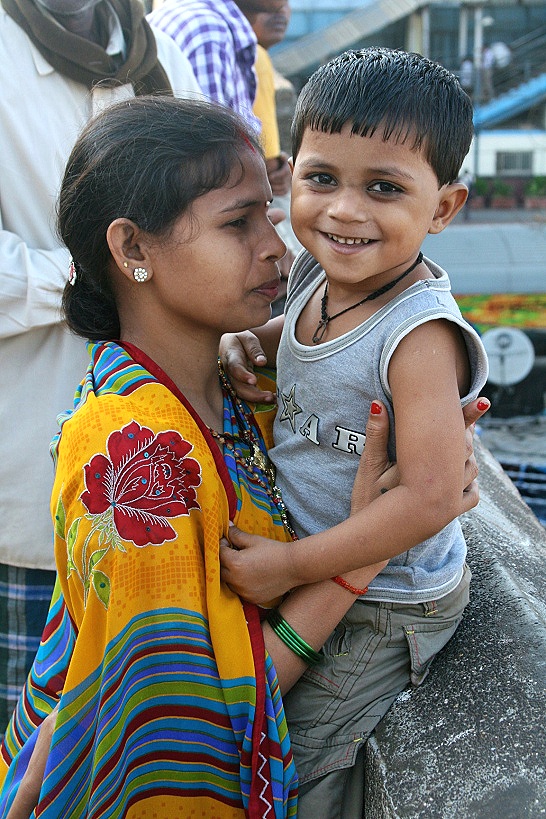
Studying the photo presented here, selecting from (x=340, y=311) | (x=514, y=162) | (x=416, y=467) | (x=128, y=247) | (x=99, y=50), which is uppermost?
(x=99, y=50)

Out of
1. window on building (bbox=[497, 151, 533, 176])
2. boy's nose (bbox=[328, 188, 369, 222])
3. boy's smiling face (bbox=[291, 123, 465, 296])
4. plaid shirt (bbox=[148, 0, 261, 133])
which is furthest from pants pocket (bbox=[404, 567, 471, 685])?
window on building (bbox=[497, 151, 533, 176])

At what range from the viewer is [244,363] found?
2.00 m

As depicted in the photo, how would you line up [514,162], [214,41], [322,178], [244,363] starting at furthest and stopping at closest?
[514,162] < [214,41] < [244,363] < [322,178]

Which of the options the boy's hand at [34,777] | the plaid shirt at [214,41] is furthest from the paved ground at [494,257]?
the boy's hand at [34,777]

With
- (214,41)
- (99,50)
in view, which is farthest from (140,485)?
(214,41)

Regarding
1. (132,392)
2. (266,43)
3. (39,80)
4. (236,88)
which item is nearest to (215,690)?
(132,392)

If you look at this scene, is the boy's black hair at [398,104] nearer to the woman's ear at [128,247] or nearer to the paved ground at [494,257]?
the woman's ear at [128,247]

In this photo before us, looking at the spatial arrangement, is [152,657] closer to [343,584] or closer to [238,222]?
[343,584]

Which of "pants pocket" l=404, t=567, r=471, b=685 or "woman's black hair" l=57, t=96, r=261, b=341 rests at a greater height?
"woman's black hair" l=57, t=96, r=261, b=341

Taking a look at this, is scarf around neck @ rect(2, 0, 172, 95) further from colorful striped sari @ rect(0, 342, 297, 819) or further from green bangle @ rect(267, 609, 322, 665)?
green bangle @ rect(267, 609, 322, 665)

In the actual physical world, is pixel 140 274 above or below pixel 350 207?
below

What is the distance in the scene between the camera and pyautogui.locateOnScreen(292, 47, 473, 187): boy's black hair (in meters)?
1.45

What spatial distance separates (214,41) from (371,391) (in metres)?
2.15

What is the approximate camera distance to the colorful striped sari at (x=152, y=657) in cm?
145
